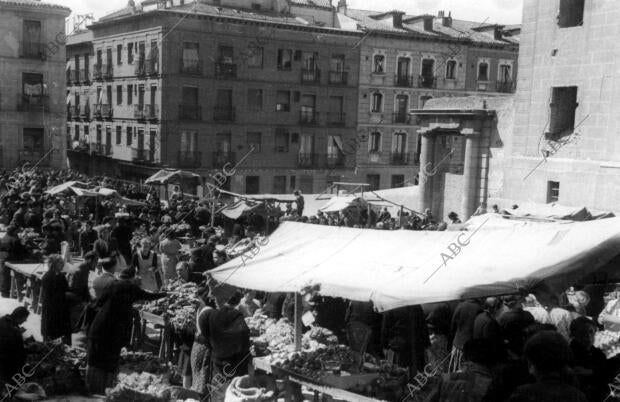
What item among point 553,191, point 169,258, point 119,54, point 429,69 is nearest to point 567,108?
point 553,191

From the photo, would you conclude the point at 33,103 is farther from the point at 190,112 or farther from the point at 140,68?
the point at 190,112

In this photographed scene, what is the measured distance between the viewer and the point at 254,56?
139ft

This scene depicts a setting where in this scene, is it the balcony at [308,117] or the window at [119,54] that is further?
the window at [119,54]

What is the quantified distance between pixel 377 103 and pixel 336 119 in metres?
3.08

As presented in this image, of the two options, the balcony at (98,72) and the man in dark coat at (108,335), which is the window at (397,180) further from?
the man in dark coat at (108,335)

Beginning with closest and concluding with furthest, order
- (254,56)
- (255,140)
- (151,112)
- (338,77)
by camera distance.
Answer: (151,112) < (254,56) < (255,140) < (338,77)

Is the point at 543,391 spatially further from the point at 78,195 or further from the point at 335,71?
the point at 335,71

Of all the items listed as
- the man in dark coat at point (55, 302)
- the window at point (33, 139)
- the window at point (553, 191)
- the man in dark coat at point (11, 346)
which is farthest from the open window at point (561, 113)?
the window at point (33, 139)

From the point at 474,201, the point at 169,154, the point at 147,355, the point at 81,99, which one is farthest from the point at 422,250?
the point at 81,99

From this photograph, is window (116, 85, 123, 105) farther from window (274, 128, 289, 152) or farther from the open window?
the open window

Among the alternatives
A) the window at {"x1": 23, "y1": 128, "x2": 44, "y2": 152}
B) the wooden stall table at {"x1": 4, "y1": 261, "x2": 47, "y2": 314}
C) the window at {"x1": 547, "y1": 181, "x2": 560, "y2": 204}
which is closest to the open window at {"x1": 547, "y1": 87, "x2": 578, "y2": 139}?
the window at {"x1": 547, "y1": 181, "x2": 560, "y2": 204}

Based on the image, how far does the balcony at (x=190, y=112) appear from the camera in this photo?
40816 mm

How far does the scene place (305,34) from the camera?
143 ft

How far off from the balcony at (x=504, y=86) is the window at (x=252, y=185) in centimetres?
1827
